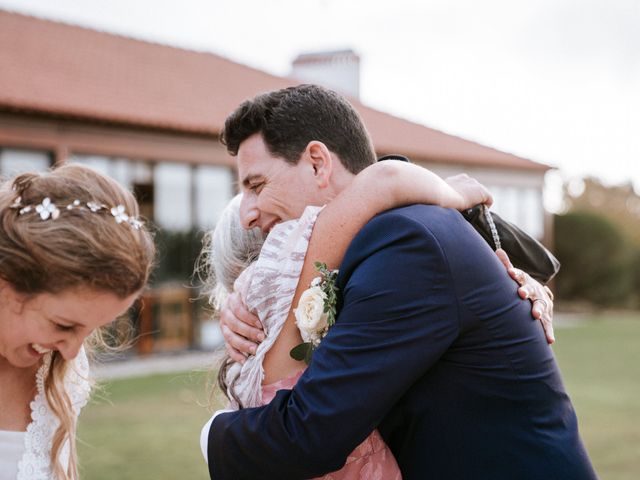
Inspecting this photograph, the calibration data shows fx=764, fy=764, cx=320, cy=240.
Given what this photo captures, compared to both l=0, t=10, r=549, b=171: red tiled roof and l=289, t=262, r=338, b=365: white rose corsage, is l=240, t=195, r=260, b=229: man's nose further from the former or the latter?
l=0, t=10, r=549, b=171: red tiled roof

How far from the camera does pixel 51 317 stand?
232cm

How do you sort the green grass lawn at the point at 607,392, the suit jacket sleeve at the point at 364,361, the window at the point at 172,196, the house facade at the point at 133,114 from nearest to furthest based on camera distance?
the suit jacket sleeve at the point at 364,361 → the green grass lawn at the point at 607,392 → the house facade at the point at 133,114 → the window at the point at 172,196

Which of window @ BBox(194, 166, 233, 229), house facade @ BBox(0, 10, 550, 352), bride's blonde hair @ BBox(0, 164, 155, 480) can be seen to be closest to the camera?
bride's blonde hair @ BBox(0, 164, 155, 480)

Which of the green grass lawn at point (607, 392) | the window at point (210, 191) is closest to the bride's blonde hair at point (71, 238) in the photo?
the green grass lawn at point (607, 392)

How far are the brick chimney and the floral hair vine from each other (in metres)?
22.8

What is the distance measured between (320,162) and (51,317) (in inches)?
37.7

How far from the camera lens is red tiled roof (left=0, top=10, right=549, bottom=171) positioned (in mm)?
15148

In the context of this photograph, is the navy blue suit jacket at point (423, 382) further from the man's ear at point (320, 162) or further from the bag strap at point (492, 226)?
the man's ear at point (320, 162)

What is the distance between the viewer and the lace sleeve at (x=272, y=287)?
2152mm

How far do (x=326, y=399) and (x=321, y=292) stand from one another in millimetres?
310

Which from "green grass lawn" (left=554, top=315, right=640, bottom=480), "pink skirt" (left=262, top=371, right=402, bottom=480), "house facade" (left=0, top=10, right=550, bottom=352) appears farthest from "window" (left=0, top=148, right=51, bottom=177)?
"pink skirt" (left=262, top=371, right=402, bottom=480)

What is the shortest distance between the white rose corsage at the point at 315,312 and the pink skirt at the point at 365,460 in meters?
0.08

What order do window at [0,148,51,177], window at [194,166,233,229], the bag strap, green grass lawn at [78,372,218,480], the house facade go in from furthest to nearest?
1. window at [194,166,233,229]
2. the house facade
3. window at [0,148,51,177]
4. green grass lawn at [78,372,218,480]
5. the bag strap

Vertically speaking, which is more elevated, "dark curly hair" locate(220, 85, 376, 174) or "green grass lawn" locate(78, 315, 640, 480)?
"dark curly hair" locate(220, 85, 376, 174)
